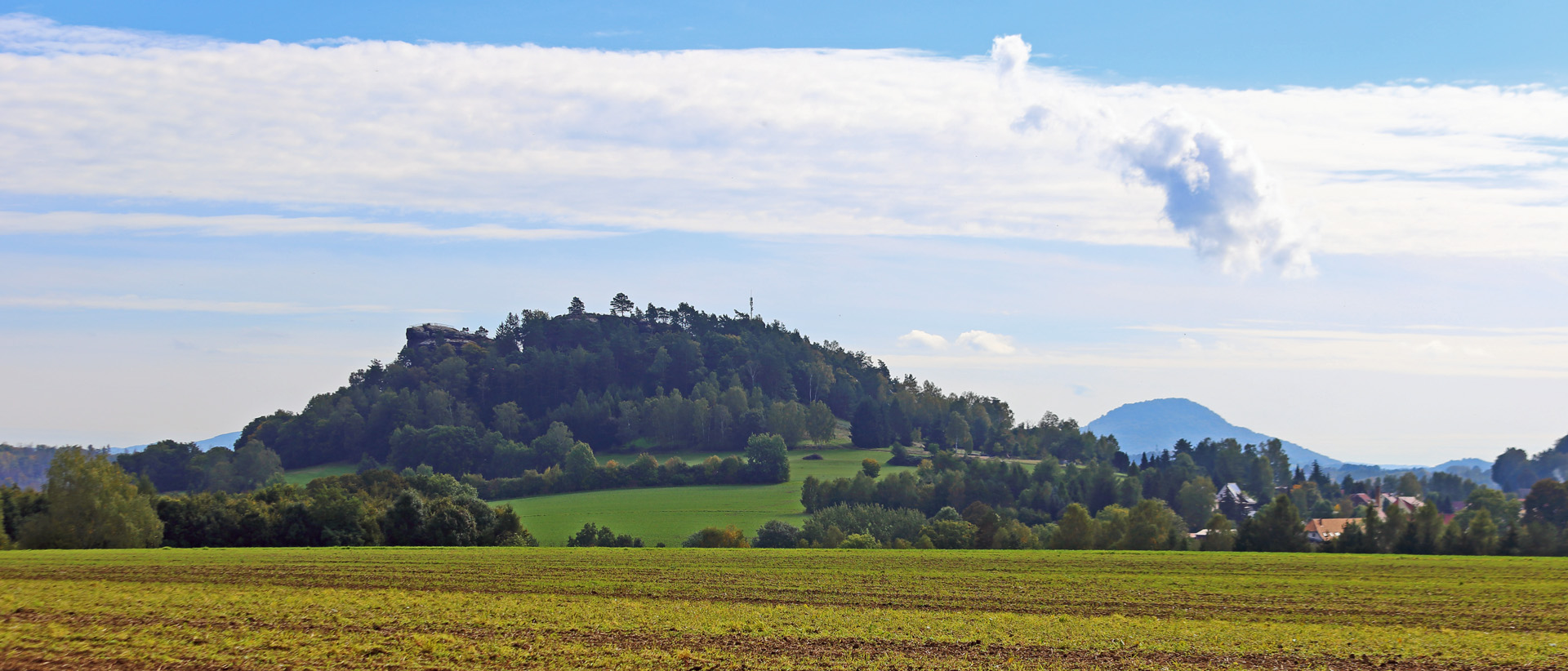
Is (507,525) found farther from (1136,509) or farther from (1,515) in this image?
(1136,509)

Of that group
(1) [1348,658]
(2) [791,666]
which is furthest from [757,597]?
(1) [1348,658]

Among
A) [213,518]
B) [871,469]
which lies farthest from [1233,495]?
[213,518]

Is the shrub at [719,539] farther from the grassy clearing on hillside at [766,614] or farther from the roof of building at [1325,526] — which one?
the roof of building at [1325,526]

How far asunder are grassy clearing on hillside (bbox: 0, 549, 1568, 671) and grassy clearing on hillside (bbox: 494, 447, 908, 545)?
193 feet

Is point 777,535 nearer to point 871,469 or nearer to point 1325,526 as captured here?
point 871,469

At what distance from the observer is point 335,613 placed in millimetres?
29641

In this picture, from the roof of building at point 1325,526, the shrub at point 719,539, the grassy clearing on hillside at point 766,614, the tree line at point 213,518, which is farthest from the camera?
the roof of building at point 1325,526

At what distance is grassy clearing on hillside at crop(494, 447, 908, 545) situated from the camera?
113 meters

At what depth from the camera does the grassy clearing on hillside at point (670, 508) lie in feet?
372

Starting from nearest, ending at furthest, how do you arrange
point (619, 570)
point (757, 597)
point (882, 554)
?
point (757, 597) → point (619, 570) → point (882, 554)

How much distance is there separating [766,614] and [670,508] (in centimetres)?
10222

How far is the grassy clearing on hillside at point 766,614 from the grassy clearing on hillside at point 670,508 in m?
58.7

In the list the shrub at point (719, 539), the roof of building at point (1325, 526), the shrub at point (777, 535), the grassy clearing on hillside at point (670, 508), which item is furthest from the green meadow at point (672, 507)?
the roof of building at point (1325, 526)

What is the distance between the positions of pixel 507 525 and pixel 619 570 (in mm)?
34388
